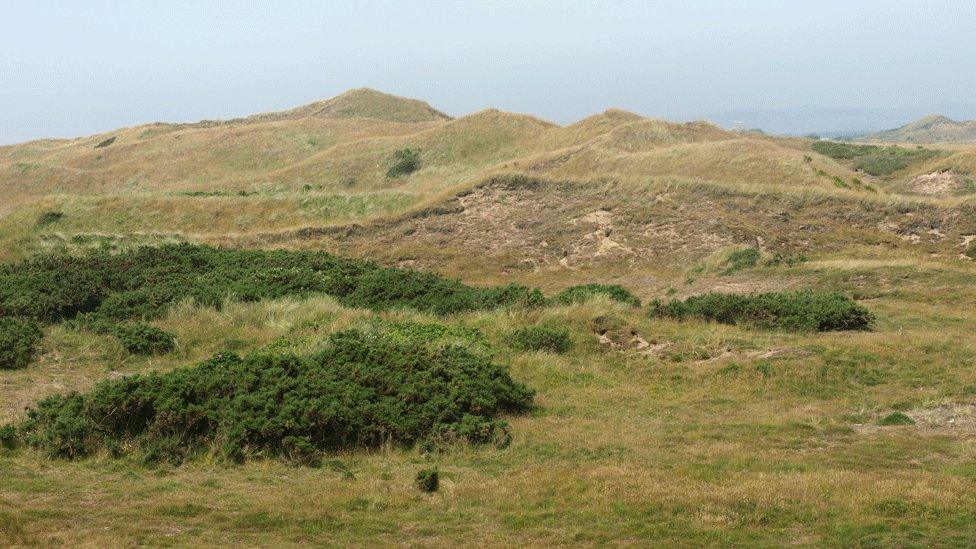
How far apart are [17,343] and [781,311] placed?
50.2 ft

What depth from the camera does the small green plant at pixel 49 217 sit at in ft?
120

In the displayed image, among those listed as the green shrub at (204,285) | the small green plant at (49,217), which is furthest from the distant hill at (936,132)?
the green shrub at (204,285)

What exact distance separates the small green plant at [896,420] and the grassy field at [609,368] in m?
0.03

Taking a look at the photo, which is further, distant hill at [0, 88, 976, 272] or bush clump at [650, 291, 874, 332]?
distant hill at [0, 88, 976, 272]

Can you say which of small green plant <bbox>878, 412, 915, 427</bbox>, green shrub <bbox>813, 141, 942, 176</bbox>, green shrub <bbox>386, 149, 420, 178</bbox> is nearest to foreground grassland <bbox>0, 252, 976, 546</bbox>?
small green plant <bbox>878, 412, 915, 427</bbox>

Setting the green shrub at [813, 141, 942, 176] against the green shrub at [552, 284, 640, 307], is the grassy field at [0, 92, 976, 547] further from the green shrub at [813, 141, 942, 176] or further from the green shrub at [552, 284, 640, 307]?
the green shrub at [813, 141, 942, 176]

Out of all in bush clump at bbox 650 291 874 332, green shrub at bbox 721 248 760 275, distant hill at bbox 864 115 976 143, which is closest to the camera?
bush clump at bbox 650 291 874 332

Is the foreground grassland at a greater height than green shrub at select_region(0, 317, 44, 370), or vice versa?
green shrub at select_region(0, 317, 44, 370)

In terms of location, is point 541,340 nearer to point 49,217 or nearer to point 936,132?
point 49,217

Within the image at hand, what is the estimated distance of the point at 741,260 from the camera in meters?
26.5

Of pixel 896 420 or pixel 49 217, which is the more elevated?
pixel 49 217

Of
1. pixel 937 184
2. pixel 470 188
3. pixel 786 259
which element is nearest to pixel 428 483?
pixel 786 259

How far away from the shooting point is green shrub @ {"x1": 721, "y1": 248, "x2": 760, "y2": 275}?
2608cm

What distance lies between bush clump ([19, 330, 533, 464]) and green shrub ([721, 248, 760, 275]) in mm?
15369
